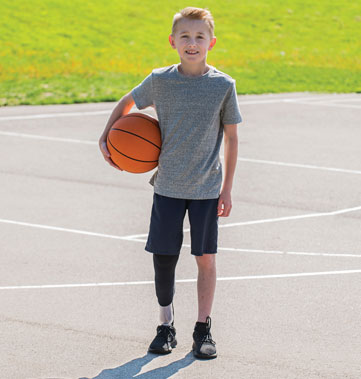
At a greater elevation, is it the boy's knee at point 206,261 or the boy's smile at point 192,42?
the boy's smile at point 192,42

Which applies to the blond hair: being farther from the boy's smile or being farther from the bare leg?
the bare leg

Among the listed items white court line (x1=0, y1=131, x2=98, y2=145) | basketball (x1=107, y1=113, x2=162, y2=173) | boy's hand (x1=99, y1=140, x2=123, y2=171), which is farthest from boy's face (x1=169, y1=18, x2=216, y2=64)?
white court line (x1=0, y1=131, x2=98, y2=145)

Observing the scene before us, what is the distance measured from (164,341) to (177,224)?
2.47 ft

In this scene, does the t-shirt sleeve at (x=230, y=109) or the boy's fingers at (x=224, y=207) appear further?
the boy's fingers at (x=224, y=207)

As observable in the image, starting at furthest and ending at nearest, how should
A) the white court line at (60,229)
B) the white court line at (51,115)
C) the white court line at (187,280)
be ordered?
the white court line at (51,115) < the white court line at (60,229) < the white court line at (187,280)

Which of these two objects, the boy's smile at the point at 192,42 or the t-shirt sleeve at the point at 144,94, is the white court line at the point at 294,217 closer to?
the t-shirt sleeve at the point at 144,94

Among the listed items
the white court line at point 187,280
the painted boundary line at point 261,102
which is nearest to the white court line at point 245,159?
the painted boundary line at point 261,102

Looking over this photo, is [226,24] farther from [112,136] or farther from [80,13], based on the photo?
[112,136]

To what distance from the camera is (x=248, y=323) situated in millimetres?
5891

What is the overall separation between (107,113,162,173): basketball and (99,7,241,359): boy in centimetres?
7

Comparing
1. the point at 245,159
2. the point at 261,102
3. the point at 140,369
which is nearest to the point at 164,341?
the point at 140,369

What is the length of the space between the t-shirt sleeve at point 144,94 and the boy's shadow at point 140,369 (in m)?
1.55

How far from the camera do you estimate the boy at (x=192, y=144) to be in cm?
504

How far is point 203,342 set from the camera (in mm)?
5289
